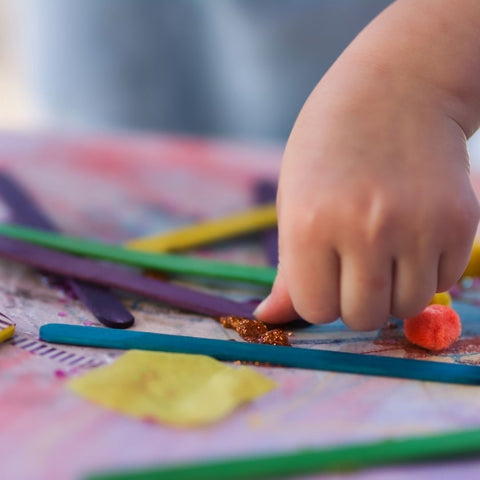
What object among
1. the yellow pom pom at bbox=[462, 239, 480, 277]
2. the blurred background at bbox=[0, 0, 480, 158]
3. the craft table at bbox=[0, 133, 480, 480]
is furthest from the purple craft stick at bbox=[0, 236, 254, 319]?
the blurred background at bbox=[0, 0, 480, 158]

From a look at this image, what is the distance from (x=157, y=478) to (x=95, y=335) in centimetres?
11

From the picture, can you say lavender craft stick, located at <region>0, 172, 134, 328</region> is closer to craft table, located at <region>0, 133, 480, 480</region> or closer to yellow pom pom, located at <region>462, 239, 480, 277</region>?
craft table, located at <region>0, 133, 480, 480</region>

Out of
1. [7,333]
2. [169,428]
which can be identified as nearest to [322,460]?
[169,428]

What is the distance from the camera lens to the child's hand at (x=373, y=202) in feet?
0.91

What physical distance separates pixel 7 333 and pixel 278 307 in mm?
126

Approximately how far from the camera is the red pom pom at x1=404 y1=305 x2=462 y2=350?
334mm

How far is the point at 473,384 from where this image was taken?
0.31 metres

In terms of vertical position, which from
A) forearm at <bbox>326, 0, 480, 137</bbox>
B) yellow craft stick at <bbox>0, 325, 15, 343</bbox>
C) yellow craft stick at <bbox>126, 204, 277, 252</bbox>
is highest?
forearm at <bbox>326, 0, 480, 137</bbox>

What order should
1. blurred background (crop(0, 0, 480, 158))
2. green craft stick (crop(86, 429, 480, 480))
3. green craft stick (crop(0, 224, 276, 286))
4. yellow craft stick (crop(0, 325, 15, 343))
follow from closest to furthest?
green craft stick (crop(86, 429, 480, 480))
yellow craft stick (crop(0, 325, 15, 343))
green craft stick (crop(0, 224, 276, 286))
blurred background (crop(0, 0, 480, 158))

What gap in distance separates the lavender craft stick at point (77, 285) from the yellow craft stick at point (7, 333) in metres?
0.04

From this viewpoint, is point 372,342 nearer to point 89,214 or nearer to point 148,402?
point 148,402

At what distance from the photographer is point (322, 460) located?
0.23 m

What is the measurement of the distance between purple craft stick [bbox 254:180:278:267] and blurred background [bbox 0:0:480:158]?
0.25 m

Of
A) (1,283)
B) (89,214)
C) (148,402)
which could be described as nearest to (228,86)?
(89,214)
